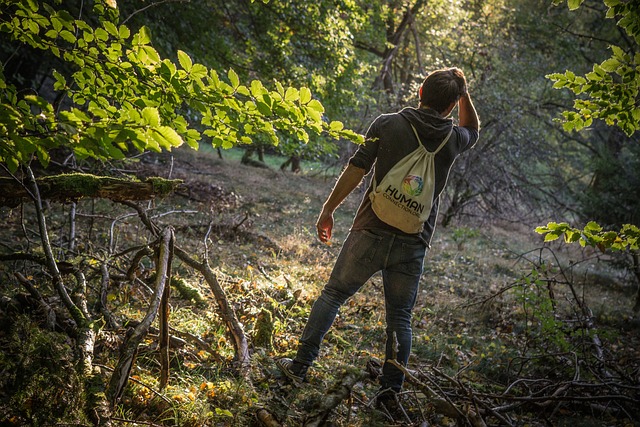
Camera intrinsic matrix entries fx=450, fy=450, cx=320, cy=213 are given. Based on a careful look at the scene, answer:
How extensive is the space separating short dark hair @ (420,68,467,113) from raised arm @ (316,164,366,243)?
0.66 meters

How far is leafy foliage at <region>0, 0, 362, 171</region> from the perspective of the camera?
162 centimetres

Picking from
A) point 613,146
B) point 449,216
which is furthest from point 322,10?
point 613,146

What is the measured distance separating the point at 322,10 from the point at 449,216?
278 inches

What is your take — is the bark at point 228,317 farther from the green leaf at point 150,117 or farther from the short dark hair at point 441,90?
the short dark hair at point 441,90

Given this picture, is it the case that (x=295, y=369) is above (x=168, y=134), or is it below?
below

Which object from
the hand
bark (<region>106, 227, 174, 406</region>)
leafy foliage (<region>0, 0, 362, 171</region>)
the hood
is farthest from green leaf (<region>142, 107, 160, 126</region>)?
the hood

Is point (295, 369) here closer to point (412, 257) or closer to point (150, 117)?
point (412, 257)

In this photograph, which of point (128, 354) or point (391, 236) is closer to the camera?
point (128, 354)

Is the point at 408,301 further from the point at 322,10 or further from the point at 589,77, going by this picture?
the point at 322,10

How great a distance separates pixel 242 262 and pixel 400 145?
155 inches

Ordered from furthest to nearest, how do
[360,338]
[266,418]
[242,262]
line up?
[242,262] < [360,338] < [266,418]

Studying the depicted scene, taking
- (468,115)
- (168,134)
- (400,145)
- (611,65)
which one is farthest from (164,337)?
(611,65)

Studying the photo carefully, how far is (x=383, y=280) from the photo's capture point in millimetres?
3115

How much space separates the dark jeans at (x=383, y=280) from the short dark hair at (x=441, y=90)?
0.93 m
